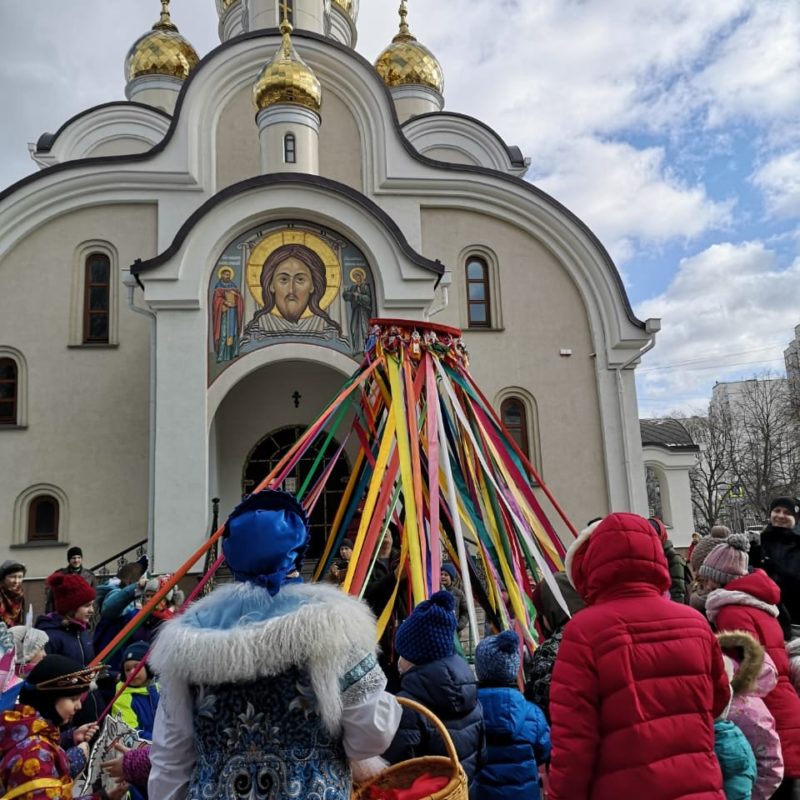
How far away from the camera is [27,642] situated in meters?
4.06

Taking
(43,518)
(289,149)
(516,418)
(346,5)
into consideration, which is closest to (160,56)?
(346,5)

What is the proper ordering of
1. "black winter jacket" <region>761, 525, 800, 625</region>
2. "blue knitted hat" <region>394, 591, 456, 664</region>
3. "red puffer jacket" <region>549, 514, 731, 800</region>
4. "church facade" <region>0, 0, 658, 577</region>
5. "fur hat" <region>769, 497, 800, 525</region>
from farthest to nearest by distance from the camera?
"church facade" <region>0, 0, 658, 577</region> < "fur hat" <region>769, 497, 800, 525</region> < "black winter jacket" <region>761, 525, 800, 625</region> < "blue knitted hat" <region>394, 591, 456, 664</region> < "red puffer jacket" <region>549, 514, 731, 800</region>

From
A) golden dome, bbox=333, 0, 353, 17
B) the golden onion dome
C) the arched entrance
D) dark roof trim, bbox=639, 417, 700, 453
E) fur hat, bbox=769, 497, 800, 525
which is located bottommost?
fur hat, bbox=769, 497, 800, 525

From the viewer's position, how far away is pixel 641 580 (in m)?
2.59

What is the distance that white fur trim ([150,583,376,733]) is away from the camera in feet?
6.84

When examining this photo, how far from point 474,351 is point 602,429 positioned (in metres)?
2.73

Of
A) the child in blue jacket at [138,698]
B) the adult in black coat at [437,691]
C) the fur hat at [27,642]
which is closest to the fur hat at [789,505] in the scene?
the adult in black coat at [437,691]

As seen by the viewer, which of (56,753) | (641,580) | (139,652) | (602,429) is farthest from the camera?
(602,429)

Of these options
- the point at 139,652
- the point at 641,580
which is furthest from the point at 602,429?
the point at 641,580

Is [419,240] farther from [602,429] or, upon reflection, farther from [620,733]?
[620,733]

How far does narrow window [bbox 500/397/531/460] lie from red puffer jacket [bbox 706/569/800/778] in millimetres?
11006

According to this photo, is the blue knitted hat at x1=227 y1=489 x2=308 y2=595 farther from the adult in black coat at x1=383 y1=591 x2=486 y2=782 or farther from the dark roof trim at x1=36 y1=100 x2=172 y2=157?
the dark roof trim at x1=36 y1=100 x2=172 y2=157

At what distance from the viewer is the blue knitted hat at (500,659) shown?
3273 mm

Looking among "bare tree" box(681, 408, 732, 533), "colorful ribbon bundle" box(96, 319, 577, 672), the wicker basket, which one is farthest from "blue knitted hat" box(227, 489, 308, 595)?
"bare tree" box(681, 408, 732, 533)
